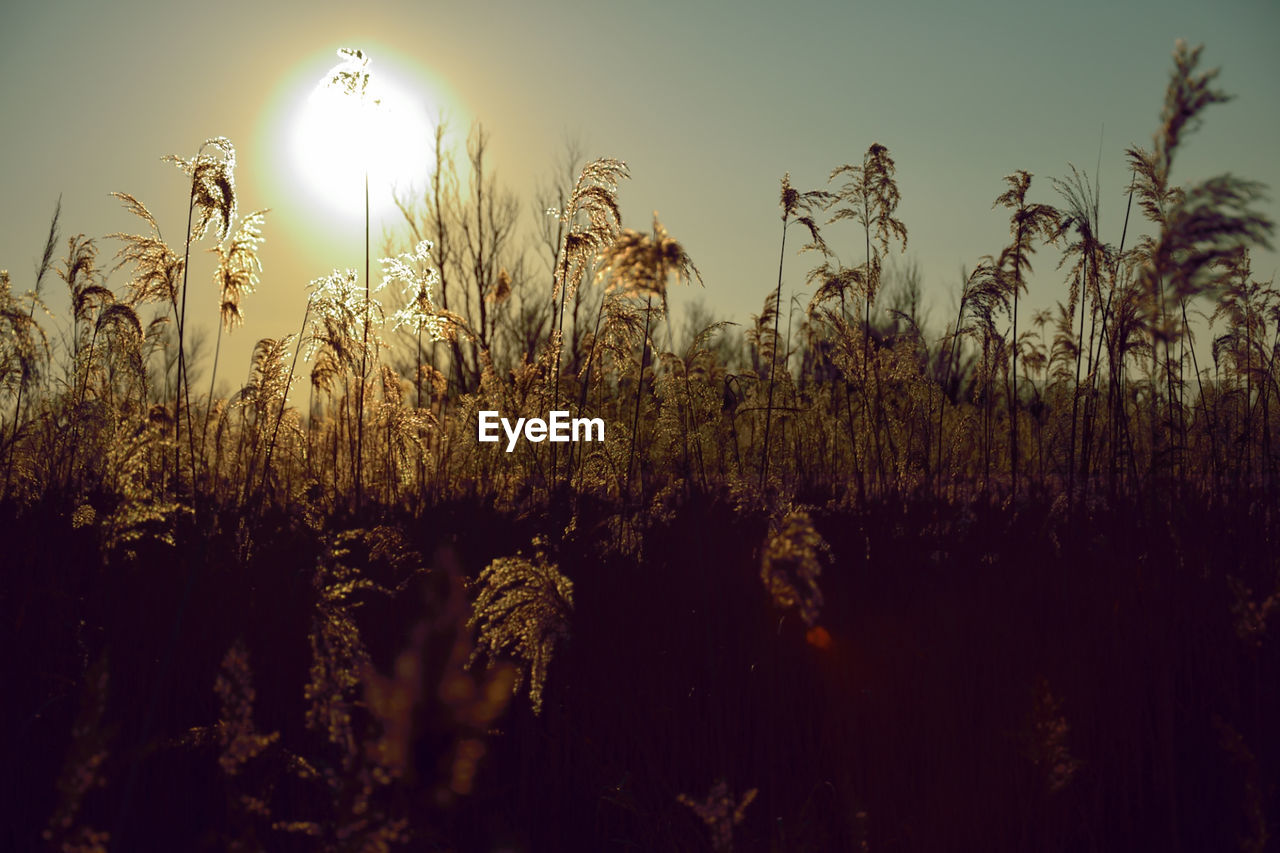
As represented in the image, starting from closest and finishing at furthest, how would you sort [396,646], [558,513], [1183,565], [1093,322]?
[396,646]
[1183,565]
[558,513]
[1093,322]

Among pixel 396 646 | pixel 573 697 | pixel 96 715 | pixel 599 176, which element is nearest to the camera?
pixel 96 715

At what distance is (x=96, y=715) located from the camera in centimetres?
118

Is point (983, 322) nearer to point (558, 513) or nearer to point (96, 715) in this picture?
point (558, 513)

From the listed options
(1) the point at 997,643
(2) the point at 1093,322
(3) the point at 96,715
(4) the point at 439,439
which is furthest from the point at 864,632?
(4) the point at 439,439

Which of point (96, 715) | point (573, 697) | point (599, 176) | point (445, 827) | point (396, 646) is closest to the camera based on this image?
point (96, 715)

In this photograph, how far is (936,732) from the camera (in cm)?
214

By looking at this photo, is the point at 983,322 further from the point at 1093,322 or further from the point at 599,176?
the point at 599,176

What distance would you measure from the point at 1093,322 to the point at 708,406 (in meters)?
2.55

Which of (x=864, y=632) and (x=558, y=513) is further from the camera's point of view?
(x=558, y=513)

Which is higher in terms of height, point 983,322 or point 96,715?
point 983,322

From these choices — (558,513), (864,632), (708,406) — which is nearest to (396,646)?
(558,513)

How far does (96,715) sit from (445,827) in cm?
107

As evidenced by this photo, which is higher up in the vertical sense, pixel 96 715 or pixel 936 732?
pixel 96 715

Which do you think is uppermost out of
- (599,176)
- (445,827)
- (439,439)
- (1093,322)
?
(599,176)
